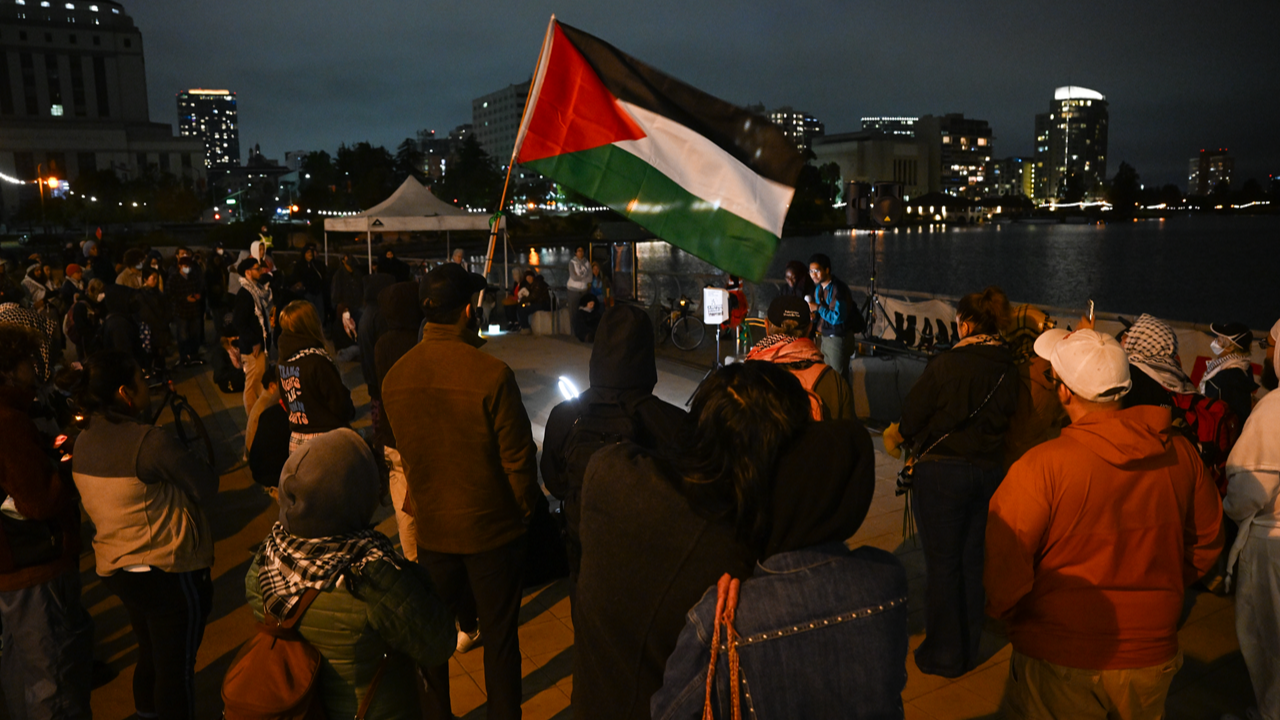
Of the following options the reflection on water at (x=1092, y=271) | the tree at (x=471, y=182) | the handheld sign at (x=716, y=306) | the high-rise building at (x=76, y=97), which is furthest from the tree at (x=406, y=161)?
the handheld sign at (x=716, y=306)

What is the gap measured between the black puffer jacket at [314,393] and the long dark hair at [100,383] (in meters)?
1.24

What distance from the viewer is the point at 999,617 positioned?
8.38 feet

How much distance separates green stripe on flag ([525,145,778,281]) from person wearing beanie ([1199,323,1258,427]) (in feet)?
9.56

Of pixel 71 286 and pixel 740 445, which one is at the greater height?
pixel 71 286

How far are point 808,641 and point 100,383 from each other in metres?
3.04

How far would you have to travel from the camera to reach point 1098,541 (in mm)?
2416

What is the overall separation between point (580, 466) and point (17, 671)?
2.73m

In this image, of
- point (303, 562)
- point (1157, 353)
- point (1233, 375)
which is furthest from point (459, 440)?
point (1233, 375)

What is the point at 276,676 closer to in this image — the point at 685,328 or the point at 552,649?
the point at 552,649

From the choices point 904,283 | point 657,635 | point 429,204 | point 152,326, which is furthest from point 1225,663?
point 904,283

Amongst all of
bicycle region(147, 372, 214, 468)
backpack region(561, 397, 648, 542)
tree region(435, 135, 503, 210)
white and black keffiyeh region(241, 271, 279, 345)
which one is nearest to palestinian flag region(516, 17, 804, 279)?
backpack region(561, 397, 648, 542)

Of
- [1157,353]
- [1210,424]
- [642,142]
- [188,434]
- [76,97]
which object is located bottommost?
[188,434]

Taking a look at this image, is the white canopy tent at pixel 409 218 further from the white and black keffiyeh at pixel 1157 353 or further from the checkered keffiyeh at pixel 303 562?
the checkered keffiyeh at pixel 303 562

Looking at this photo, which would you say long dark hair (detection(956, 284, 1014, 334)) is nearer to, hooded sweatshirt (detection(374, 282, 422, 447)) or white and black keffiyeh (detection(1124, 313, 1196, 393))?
white and black keffiyeh (detection(1124, 313, 1196, 393))
